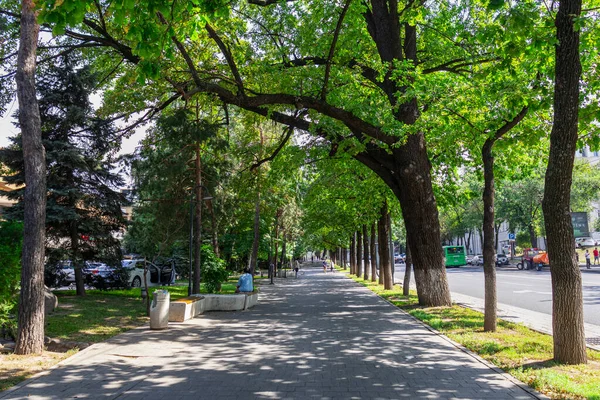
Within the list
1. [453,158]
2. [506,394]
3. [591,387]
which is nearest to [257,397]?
[506,394]

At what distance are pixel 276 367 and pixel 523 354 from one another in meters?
3.79

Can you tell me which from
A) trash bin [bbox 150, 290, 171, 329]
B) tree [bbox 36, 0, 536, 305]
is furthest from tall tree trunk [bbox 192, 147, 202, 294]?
trash bin [bbox 150, 290, 171, 329]

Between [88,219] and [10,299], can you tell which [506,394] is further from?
[88,219]

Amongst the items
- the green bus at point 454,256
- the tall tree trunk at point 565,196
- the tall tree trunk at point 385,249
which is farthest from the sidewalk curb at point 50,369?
the green bus at point 454,256

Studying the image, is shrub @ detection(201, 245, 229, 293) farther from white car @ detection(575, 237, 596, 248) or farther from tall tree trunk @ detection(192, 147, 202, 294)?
white car @ detection(575, 237, 596, 248)

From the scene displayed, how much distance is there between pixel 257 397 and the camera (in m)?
5.38

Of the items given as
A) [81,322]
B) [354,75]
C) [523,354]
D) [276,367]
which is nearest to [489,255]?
[523,354]

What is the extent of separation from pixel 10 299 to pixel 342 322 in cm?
715

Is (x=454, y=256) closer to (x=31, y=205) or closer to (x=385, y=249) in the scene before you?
(x=385, y=249)

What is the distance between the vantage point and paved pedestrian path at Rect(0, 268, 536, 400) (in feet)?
18.3

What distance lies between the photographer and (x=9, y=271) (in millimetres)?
8602

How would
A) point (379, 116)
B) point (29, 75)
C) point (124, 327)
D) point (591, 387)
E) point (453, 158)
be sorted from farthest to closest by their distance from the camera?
point (453, 158) < point (379, 116) < point (124, 327) < point (29, 75) < point (591, 387)

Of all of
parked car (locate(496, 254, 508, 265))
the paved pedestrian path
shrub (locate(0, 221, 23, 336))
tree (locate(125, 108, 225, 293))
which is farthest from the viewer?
parked car (locate(496, 254, 508, 265))

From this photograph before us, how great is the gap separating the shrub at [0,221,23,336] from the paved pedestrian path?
1786 mm
